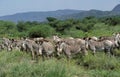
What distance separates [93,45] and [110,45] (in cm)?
95

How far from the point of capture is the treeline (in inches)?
1917

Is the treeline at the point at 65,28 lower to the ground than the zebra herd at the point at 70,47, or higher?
lower

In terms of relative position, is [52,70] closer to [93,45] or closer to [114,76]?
[114,76]

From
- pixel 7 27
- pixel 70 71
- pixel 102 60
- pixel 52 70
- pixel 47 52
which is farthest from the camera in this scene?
pixel 7 27

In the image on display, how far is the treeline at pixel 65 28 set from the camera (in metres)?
48.7

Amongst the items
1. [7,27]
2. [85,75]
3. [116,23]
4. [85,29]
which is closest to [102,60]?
[85,75]

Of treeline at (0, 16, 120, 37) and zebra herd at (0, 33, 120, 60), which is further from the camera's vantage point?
treeline at (0, 16, 120, 37)

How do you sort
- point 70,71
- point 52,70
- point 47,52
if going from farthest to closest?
1. point 47,52
2. point 70,71
3. point 52,70

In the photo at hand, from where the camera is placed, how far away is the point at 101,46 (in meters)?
18.0

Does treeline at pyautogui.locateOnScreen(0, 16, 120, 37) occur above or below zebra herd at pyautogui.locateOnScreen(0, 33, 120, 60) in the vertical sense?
below

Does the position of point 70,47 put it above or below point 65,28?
above

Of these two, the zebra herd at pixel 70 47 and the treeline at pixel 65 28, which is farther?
the treeline at pixel 65 28

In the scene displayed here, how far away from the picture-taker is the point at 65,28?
63.7 m

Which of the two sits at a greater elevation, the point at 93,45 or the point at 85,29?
the point at 93,45
